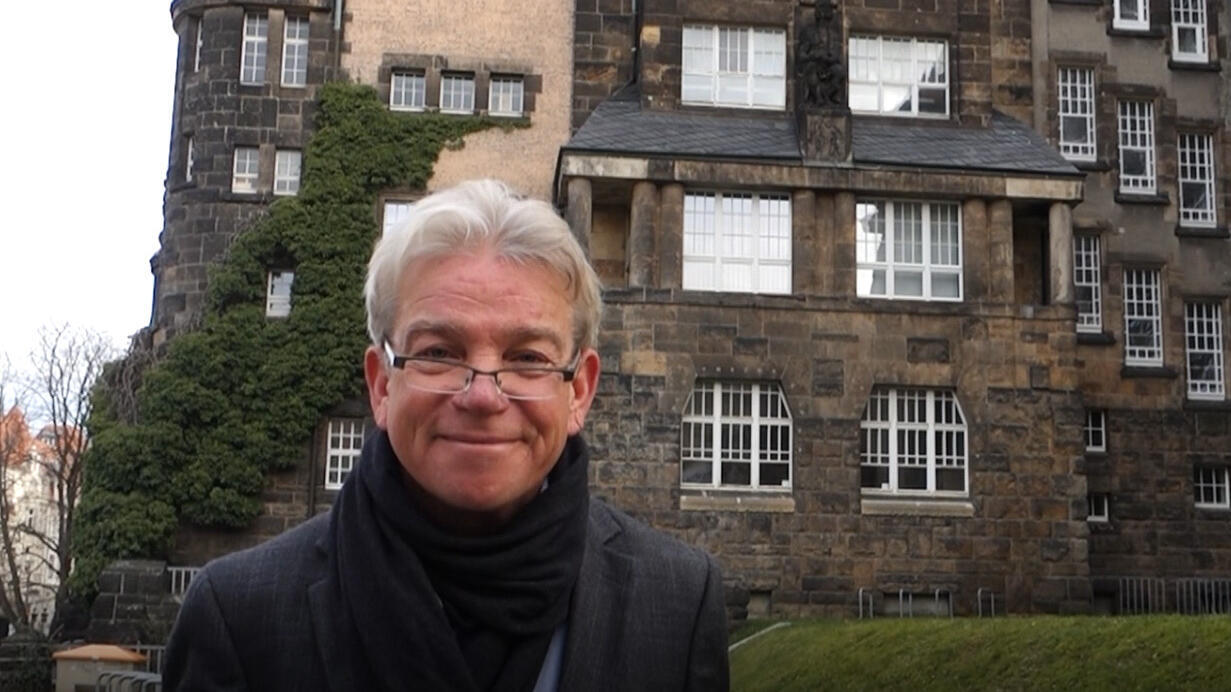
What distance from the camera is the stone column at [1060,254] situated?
27.9m

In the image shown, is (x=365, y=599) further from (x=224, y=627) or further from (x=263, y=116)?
(x=263, y=116)

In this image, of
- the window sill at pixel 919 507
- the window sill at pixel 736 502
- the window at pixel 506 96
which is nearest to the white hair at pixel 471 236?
the window sill at pixel 736 502

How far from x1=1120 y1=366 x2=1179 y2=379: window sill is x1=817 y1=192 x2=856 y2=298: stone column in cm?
776

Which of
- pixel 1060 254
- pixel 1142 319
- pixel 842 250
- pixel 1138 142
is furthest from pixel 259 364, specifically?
pixel 1138 142

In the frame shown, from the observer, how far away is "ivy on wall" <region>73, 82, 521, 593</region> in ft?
93.0

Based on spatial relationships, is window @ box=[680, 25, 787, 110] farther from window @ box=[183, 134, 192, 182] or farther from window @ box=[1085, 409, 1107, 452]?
window @ box=[183, 134, 192, 182]

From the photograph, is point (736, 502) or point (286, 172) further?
point (286, 172)

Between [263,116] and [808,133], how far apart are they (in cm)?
1124

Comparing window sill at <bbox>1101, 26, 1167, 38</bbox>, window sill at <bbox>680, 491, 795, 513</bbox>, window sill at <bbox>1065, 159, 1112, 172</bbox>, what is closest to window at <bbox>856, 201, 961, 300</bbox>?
window sill at <bbox>680, 491, 795, 513</bbox>

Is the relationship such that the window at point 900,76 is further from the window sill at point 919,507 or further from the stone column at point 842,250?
the window sill at point 919,507

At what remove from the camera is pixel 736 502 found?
26266 mm

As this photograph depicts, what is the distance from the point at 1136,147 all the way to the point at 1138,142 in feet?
0.49

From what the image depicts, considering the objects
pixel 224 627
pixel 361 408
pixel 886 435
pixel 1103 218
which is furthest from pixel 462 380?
pixel 1103 218

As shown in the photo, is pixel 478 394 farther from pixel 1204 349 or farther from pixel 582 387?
pixel 1204 349
